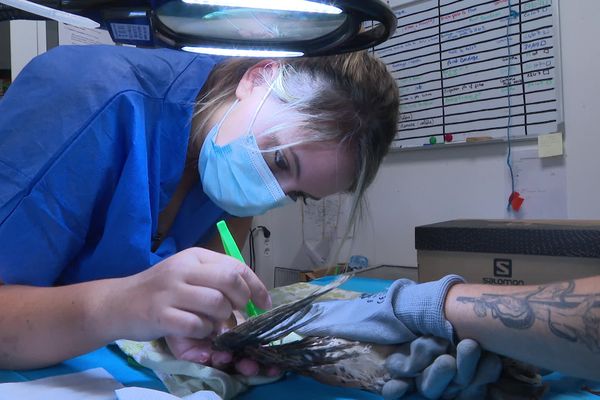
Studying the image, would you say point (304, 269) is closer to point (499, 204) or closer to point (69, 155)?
point (499, 204)

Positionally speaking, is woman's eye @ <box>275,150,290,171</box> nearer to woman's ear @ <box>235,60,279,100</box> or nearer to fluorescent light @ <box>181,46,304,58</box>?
woman's ear @ <box>235,60,279,100</box>

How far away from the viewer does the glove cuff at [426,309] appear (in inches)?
19.6

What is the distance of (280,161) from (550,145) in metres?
0.93

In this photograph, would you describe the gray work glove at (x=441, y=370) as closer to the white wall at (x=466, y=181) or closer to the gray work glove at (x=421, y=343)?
the gray work glove at (x=421, y=343)

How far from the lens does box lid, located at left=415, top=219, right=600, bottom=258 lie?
81 centimetres

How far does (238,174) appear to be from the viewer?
2.63 feet

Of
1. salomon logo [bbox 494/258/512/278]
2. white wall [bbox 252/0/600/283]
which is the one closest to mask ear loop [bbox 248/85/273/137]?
salomon logo [bbox 494/258/512/278]

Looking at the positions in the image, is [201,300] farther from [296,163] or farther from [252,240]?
[252,240]

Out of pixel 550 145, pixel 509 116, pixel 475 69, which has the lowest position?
pixel 550 145

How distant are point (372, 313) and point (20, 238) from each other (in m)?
0.47

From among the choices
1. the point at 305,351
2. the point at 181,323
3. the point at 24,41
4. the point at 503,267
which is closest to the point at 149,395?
the point at 181,323

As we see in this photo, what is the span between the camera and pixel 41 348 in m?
0.54

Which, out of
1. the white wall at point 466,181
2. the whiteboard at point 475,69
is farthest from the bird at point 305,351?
the whiteboard at point 475,69

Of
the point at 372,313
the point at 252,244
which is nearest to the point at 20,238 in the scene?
the point at 372,313
